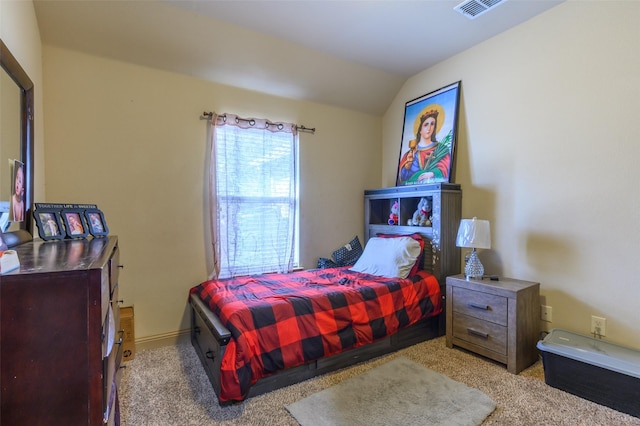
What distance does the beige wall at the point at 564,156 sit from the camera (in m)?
2.04

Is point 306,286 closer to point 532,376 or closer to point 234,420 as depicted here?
point 234,420

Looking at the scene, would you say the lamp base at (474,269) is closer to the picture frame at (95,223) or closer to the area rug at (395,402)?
the area rug at (395,402)

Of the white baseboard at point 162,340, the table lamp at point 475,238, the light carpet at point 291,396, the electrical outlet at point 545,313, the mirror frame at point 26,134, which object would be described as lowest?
the light carpet at point 291,396

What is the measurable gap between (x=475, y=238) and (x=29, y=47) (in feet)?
10.8

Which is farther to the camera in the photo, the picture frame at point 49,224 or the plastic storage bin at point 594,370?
the plastic storage bin at point 594,370

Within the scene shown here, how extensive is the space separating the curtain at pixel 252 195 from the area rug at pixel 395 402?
1.45 m

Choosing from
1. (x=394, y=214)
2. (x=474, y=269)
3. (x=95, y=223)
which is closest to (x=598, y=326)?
(x=474, y=269)

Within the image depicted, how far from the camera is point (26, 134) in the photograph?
172cm

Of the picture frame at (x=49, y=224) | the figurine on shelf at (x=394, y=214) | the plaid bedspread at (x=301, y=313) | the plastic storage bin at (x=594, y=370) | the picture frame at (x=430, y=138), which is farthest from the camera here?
the figurine on shelf at (x=394, y=214)

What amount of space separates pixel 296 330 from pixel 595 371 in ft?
5.90

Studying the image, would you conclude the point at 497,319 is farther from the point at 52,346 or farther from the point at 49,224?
the point at 49,224

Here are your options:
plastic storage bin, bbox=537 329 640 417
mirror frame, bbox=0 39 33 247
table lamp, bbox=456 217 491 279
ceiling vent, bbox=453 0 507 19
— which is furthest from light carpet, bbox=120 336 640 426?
ceiling vent, bbox=453 0 507 19

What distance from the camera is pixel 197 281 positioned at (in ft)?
9.14

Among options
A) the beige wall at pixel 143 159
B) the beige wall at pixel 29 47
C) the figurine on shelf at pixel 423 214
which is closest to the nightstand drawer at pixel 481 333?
the figurine on shelf at pixel 423 214
